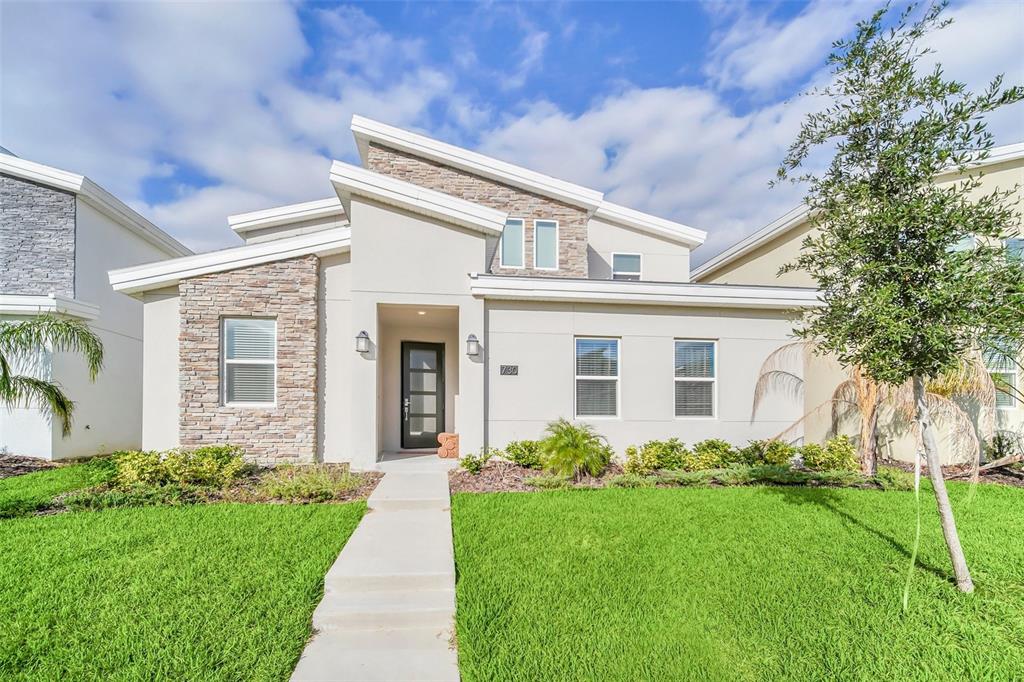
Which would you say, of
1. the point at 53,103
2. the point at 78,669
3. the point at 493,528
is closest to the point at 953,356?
the point at 493,528

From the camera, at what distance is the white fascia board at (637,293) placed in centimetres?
865

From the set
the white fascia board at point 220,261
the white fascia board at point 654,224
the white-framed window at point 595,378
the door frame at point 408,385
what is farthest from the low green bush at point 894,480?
the white fascia board at point 220,261

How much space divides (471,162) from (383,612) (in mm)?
11082

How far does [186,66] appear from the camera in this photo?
1058 cm

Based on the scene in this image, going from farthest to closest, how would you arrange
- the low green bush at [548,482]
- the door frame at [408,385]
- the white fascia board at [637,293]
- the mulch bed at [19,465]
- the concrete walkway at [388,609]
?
the door frame at [408,385]
the mulch bed at [19,465]
the white fascia board at [637,293]
the low green bush at [548,482]
the concrete walkway at [388,609]

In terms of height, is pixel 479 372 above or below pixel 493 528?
above

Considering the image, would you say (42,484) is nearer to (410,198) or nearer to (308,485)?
(308,485)

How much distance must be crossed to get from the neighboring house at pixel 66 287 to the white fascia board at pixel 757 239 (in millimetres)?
18304

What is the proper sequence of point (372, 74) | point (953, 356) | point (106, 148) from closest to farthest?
point (953, 356) → point (372, 74) → point (106, 148)

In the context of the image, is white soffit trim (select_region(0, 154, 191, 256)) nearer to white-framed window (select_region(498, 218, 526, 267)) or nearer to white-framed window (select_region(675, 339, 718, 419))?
white-framed window (select_region(498, 218, 526, 267))

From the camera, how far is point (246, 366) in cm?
848

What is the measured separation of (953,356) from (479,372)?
6.46 meters

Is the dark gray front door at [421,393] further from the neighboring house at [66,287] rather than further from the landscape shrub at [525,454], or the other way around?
the neighboring house at [66,287]

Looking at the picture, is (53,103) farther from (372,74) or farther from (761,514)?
(761,514)
